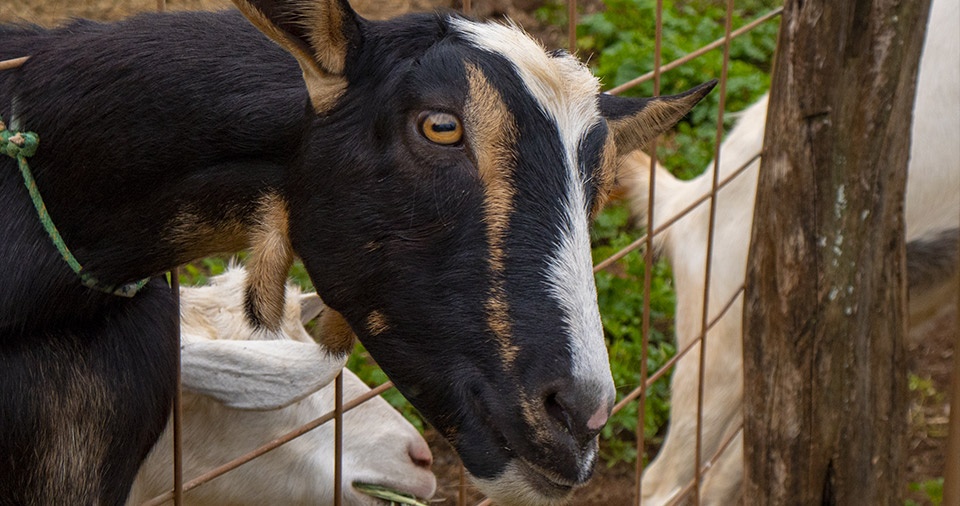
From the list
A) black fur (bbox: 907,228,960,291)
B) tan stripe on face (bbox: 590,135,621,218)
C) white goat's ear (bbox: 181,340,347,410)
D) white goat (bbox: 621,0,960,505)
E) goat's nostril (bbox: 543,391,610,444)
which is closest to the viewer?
goat's nostril (bbox: 543,391,610,444)

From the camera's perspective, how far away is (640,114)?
6.68 ft

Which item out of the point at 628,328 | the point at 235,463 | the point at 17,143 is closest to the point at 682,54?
the point at 628,328

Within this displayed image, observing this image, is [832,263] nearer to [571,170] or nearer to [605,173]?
[605,173]

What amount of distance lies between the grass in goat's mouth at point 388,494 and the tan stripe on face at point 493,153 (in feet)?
4.42

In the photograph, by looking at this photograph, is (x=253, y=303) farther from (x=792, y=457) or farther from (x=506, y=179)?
(x=792, y=457)

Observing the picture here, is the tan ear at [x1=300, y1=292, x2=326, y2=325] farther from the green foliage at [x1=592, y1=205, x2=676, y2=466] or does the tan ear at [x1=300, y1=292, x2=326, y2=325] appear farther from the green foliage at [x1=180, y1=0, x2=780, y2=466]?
the green foliage at [x1=592, y1=205, x2=676, y2=466]

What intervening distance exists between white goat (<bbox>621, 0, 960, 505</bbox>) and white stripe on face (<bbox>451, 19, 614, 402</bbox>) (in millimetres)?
2190

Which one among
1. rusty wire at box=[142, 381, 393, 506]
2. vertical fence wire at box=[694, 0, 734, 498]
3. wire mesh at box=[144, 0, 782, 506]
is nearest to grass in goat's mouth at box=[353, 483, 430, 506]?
wire mesh at box=[144, 0, 782, 506]

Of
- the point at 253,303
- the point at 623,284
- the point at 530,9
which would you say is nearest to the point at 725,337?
the point at 623,284

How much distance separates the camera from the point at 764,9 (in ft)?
24.5

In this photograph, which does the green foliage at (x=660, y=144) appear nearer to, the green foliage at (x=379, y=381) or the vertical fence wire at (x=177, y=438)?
the green foliage at (x=379, y=381)

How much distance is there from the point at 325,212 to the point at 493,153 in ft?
0.88

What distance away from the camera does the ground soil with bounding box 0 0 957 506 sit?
4793mm

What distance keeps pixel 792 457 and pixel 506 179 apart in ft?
6.94
